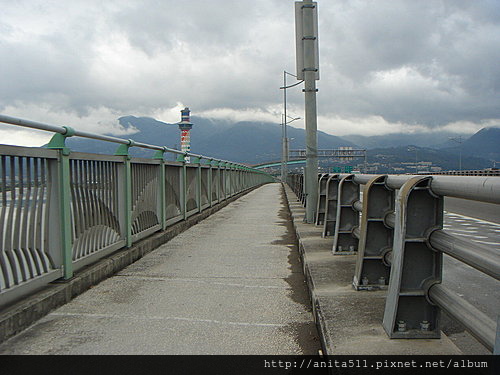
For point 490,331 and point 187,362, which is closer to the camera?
point 490,331

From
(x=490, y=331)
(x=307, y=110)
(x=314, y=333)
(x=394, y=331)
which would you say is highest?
(x=307, y=110)

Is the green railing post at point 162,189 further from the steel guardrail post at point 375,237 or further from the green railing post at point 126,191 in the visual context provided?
the steel guardrail post at point 375,237

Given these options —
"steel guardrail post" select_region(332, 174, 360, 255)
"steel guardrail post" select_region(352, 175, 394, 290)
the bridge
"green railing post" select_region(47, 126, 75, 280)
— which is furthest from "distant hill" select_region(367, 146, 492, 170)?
"green railing post" select_region(47, 126, 75, 280)

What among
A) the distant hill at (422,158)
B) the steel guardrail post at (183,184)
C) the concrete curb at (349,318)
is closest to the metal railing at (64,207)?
the steel guardrail post at (183,184)

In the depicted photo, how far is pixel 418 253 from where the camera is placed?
3289 millimetres

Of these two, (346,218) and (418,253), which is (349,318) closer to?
(418,253)

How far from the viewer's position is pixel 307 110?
1033 centimetres

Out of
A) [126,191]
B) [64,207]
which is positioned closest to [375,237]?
[64,207]

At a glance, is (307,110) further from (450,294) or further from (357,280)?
(450,294)

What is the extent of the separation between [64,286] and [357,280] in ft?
9.64

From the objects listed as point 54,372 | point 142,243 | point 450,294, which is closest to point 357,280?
point 450,294

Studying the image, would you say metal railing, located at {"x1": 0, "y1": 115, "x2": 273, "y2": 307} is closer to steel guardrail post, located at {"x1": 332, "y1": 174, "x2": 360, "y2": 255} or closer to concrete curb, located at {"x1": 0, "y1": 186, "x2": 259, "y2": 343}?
concrete curb, located at {"x1": 0, "y1": 186, "x2": 259, "y2": 343}

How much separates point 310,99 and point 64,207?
651 cm

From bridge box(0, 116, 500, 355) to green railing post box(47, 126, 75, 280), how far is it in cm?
1
